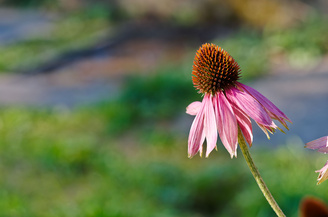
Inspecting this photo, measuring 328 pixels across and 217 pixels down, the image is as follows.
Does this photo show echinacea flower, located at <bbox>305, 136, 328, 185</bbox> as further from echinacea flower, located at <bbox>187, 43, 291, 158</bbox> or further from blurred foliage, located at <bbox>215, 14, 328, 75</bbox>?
blurred foliage, located at <bbox>215, 14, 328, 75</bbox>

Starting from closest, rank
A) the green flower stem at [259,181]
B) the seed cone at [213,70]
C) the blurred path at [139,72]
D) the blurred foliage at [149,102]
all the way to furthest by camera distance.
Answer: the green flower stem at [259,181]
the seed cone at [213,70]
the blurred path at [139,72]
the blurred foliage at [149,102]

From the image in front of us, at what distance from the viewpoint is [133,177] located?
3830 millimetres

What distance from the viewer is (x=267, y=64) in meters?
6.69

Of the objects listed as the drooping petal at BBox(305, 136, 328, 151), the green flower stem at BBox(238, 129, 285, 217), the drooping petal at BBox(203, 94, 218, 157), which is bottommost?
the green flower stem at BBox(238, 129, 285, 217)

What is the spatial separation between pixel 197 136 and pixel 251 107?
90 mm

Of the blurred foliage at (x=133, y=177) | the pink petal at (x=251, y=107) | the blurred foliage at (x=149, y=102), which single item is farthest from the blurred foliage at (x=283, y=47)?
the pink petal at (x=251, y=107)

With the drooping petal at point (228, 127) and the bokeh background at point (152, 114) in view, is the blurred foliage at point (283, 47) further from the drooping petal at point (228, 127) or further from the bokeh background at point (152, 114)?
the drooping petal at point (228, 127)

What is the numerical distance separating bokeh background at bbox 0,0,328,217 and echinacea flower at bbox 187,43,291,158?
7.24 ft

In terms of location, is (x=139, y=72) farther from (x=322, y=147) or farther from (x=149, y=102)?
(x=322, y=147)

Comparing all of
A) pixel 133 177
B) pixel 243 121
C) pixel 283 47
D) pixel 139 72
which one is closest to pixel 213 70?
pixel 243 121

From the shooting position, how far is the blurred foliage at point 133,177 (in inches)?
125

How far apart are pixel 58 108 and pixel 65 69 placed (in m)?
2.47

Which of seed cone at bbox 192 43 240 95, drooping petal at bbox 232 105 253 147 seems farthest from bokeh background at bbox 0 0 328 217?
drooping petal at bbox 232 105 253 147

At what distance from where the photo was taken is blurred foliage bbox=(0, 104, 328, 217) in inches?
125
